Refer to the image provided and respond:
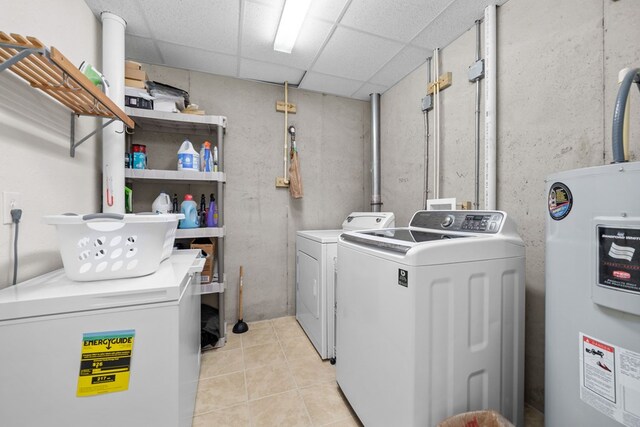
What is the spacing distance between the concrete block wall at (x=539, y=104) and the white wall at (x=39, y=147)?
2.64 m

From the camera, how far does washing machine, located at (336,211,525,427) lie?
1.04 meters

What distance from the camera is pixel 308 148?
2959mm

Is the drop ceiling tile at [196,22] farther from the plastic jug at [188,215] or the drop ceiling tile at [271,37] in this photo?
the plastic jug at [188,215]

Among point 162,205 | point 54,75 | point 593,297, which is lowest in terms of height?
point 593,297

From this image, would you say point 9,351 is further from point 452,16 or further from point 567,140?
point 452,16

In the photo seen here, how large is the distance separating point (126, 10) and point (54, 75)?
1.09 metres

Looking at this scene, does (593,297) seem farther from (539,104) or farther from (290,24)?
(290,24)

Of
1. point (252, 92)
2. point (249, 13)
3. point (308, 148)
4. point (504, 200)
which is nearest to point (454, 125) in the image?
point (504, 200)

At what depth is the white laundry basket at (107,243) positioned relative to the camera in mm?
1020

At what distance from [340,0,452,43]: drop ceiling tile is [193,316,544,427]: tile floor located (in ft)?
8.69

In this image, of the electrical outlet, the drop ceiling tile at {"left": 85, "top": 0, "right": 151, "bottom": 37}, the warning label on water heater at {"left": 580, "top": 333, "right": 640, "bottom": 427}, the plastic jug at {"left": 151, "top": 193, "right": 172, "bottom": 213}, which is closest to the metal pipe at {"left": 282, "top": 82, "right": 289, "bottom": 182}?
the plastic jug at {"left": 151, "top": 193, "right": 172, "bottom": 213}

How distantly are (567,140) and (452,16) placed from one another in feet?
3.83

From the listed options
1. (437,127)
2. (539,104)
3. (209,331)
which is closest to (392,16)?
(437,127)

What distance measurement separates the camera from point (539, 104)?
1541 mm
